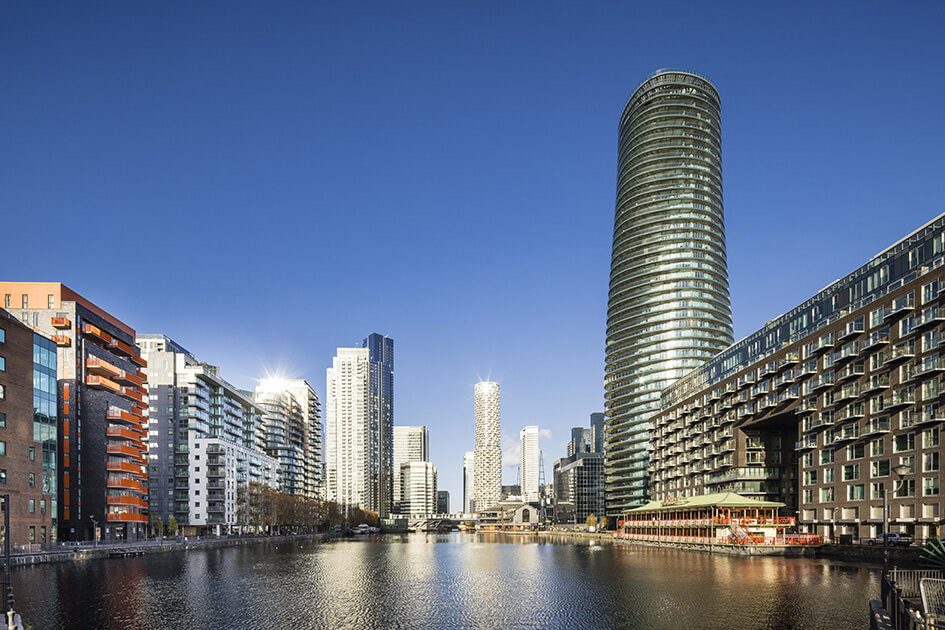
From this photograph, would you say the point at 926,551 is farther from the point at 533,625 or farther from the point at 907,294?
the point at 907,294

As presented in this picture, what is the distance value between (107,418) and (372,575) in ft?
295

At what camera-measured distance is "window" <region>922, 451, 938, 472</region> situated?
9084 centimetres

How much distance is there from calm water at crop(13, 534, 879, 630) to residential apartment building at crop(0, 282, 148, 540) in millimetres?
54803

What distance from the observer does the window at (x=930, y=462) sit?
90838 mm

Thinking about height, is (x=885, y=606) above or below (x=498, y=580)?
above

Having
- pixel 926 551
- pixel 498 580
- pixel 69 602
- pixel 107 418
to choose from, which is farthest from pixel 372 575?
pixel 107 418

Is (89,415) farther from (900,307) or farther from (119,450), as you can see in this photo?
(900,307)

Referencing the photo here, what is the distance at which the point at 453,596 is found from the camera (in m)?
60.4

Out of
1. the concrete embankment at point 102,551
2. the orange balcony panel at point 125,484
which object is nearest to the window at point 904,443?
the concrete embankment at point 102,551

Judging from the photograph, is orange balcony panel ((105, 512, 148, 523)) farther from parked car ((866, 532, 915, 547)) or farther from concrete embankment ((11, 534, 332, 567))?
parked car ((866, 532, 915, 547))

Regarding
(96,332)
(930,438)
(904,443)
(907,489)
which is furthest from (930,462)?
(96,332)

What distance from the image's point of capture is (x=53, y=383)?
11744cm

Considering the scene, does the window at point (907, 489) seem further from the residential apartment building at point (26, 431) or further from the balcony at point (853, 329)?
the residential apartment building at point (26, 431)

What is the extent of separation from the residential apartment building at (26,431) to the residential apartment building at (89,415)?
22422 mm
